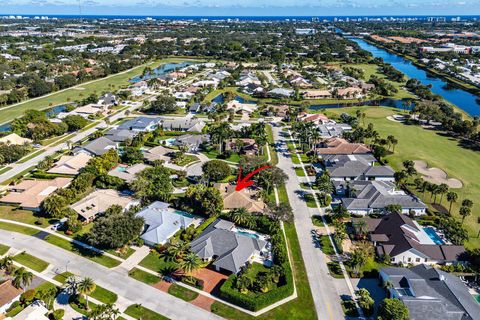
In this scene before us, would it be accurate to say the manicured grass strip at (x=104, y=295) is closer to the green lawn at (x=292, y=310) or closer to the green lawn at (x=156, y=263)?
the green lawn at (x=156, y=263)

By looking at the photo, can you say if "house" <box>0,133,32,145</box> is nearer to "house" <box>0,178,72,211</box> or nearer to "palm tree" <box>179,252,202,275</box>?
"house" <box>0,178,72,211</box>

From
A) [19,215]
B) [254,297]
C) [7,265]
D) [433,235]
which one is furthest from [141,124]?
[433,235]

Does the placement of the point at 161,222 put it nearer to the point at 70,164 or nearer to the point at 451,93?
the point at 70,164

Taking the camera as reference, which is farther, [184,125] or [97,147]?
[184,125]

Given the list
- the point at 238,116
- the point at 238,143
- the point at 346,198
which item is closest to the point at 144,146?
the point at 238,143

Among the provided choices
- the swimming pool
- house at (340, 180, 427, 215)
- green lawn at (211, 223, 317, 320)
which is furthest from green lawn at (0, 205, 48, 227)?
the swimming pool

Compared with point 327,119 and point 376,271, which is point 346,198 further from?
point 327,119

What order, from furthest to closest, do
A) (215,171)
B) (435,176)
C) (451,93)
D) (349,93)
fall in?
1. (451,93)
2. (349,93)
3. (435,176)
4. (215,171)

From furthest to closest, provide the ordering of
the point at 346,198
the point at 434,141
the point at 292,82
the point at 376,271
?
the point at 292,82 → the point at 434,141 → the point at 346,198 → the point at 376,271
